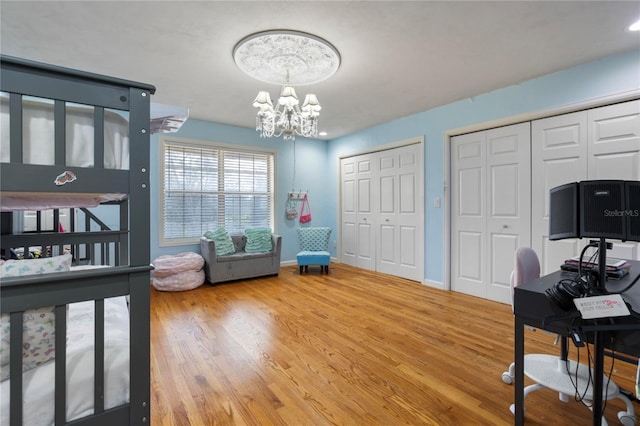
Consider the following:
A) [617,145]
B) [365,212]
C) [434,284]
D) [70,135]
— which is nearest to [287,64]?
[70,135]

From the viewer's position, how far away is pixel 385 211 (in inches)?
189

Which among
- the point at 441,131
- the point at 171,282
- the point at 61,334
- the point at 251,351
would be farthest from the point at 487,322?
the point at 171,282

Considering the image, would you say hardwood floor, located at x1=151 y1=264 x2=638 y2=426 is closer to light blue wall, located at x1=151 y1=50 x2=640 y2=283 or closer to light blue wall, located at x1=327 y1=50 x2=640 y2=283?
light blue wall, located at x1=327 y1=50 x2=640 y2=283

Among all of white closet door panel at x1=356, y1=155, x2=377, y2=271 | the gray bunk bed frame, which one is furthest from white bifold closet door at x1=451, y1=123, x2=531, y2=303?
the gray bunk bed frame

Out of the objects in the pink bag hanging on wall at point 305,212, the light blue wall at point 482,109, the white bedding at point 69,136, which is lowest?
the pink bag hanging on wall at point 305,212

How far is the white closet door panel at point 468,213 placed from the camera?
3.55 metres

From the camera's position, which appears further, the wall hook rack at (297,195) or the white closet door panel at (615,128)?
the wall hook rack at (297,195)

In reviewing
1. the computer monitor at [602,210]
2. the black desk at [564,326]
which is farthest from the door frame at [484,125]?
the computer monitor at [602,210]

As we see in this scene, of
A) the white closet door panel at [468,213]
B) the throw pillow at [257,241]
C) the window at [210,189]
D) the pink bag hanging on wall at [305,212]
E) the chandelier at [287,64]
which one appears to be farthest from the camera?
the pink bag hanging on wall at [305,212]

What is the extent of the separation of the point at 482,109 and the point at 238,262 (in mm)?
3829

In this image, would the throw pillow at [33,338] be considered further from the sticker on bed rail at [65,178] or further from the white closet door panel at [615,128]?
the white closet door panel at [615,128]

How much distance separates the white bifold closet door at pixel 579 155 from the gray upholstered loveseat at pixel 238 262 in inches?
136

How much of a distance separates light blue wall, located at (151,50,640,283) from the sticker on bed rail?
3744 mm

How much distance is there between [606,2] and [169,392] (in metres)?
3.68
